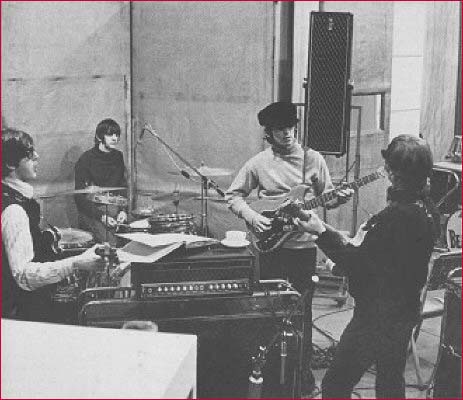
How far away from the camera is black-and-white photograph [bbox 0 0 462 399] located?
271 cm

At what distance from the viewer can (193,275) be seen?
307 centimetres

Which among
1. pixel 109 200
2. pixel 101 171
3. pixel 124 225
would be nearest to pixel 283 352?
pixel 124 225

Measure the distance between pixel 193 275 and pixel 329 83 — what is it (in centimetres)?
116

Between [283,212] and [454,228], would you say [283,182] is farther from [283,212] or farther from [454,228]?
[454,228]

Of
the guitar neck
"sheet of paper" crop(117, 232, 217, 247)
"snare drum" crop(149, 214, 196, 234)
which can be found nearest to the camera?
"sheet of paper" crop(117, 232, 217, 247)

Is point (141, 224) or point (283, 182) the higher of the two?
point (283, 182)

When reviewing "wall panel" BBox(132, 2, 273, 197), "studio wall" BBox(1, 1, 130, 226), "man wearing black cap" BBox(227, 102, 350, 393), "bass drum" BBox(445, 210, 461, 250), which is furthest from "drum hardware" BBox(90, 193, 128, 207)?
"bass drum" BBox(445, 210, 461, 250)

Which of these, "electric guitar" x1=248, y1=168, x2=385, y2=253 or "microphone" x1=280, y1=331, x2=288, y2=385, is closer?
"microphone" x1=280, y1=331, x2=288, y2=385

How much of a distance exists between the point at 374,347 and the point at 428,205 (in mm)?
575

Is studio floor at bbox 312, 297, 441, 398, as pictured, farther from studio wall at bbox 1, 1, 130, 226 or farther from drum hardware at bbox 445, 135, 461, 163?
studio wall at bbox 1, 1, 130, 226

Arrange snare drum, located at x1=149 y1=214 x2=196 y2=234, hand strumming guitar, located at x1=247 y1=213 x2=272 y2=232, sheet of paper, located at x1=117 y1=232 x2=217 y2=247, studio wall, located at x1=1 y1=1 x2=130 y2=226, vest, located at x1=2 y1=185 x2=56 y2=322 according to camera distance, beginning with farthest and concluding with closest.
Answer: studio wall, located at x1=1 y1=1 x2=130 y2=226 < snare drum, located at x1=149 y1=214 x2=196 y2=234 < hand strumming guitar, located at x1=247 y1=213 x2=272 y2=232 < sheet of paper, located at x1=117 y1=232 x2=217 y2=247 < vest, located at x1=2 y1=185 x2=56 y2=322

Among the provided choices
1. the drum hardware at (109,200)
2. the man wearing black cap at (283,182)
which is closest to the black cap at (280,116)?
the man wearing black cap at (283,182)

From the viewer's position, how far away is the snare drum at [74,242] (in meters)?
4.13

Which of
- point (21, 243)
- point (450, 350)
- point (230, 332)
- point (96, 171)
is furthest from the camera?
point (96, 171)
